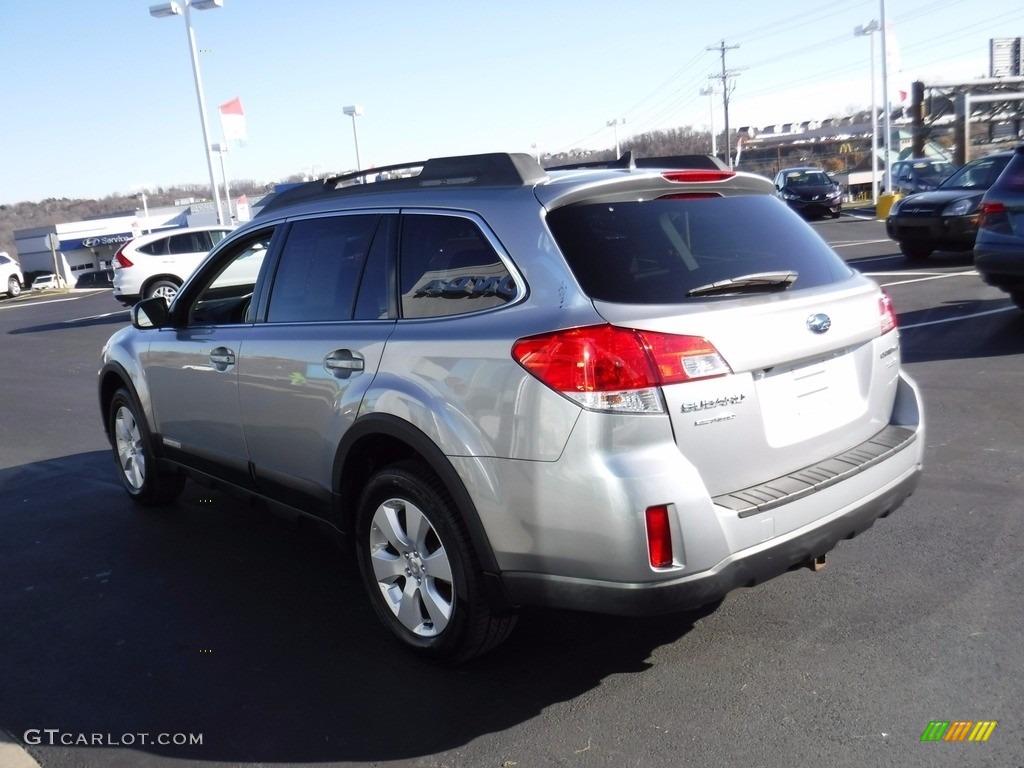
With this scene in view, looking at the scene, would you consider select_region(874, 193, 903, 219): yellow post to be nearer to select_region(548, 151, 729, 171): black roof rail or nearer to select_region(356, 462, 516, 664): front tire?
select_region(548, 151, 729, 171): black roof rail

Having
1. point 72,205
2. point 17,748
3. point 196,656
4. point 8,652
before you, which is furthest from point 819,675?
point 72,205

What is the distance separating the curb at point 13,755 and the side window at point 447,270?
2.02m

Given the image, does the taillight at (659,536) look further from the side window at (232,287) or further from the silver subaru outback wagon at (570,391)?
the side window at (232,287)

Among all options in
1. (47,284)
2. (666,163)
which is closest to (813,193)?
(666,163)

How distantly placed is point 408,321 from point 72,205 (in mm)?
149874

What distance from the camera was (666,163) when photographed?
4449 millimetres

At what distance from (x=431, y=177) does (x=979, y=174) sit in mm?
14127

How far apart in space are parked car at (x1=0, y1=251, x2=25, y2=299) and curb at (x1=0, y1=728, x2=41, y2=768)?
33.2 metres

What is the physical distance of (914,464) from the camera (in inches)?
147

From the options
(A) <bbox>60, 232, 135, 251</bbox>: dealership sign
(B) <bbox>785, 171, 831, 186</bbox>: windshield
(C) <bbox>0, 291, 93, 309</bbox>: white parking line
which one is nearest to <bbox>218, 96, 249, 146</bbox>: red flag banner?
(C) <bbox>0, 291, 93, 309</bbox>: white parking line

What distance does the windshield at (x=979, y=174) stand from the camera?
15.1 m

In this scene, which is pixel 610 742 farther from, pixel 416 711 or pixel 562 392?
pixel 562 392

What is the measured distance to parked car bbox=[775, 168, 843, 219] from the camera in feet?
99.1

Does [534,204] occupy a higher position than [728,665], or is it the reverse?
[534,204]
